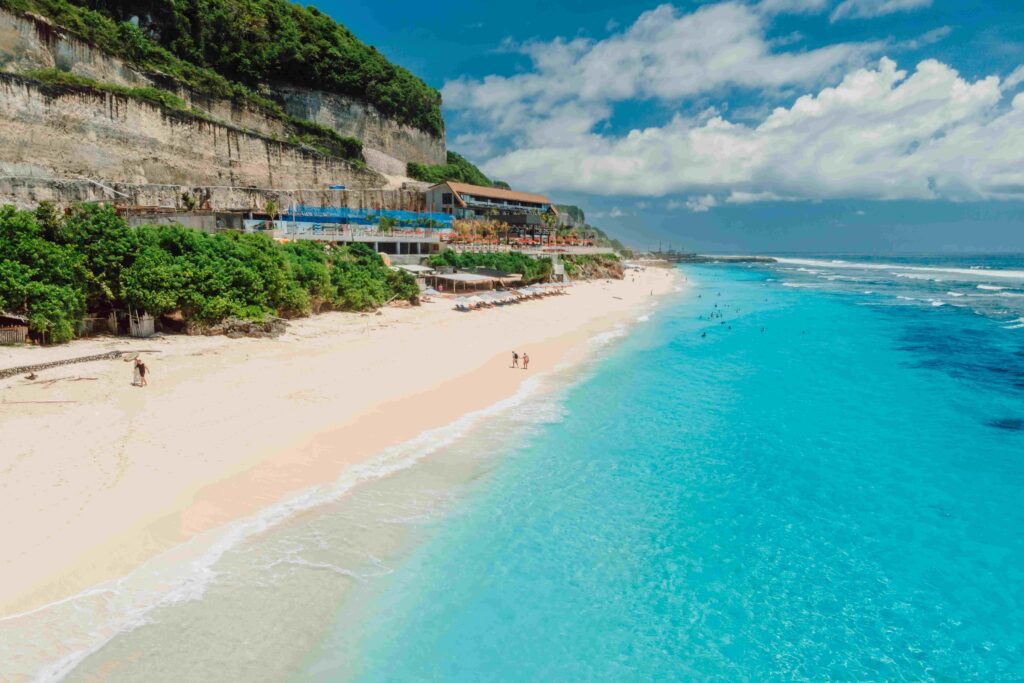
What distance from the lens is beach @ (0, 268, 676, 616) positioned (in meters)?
8.85

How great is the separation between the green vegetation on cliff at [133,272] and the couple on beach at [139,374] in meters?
4.43

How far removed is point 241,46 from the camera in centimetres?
4947

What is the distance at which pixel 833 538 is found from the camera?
11023mm

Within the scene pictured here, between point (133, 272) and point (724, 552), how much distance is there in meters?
20.4

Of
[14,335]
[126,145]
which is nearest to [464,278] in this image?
[126,145]

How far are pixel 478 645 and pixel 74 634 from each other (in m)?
5.41

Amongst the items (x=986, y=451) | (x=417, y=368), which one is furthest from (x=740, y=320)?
(x=417, y=368)

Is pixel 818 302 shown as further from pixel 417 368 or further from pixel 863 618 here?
→ pixel 863 618

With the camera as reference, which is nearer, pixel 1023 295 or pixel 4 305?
pixel 4 305

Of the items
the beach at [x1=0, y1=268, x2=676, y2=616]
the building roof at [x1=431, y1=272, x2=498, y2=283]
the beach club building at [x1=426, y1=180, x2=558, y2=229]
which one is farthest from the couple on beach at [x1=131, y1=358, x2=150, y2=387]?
the beach club building at [x1=426, y1=180, x2=558, y2=229]

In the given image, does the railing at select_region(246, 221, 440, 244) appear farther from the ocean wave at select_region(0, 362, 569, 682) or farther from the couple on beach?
the ocean wave at select_region(0, 362, 569, 682)

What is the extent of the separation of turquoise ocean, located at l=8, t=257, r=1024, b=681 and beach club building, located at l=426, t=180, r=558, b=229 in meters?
45.2

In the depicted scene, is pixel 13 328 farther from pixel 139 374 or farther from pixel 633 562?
pixel 633 562

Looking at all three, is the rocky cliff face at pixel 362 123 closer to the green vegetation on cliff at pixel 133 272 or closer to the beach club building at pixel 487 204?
the beach club building at pixel 487 204
